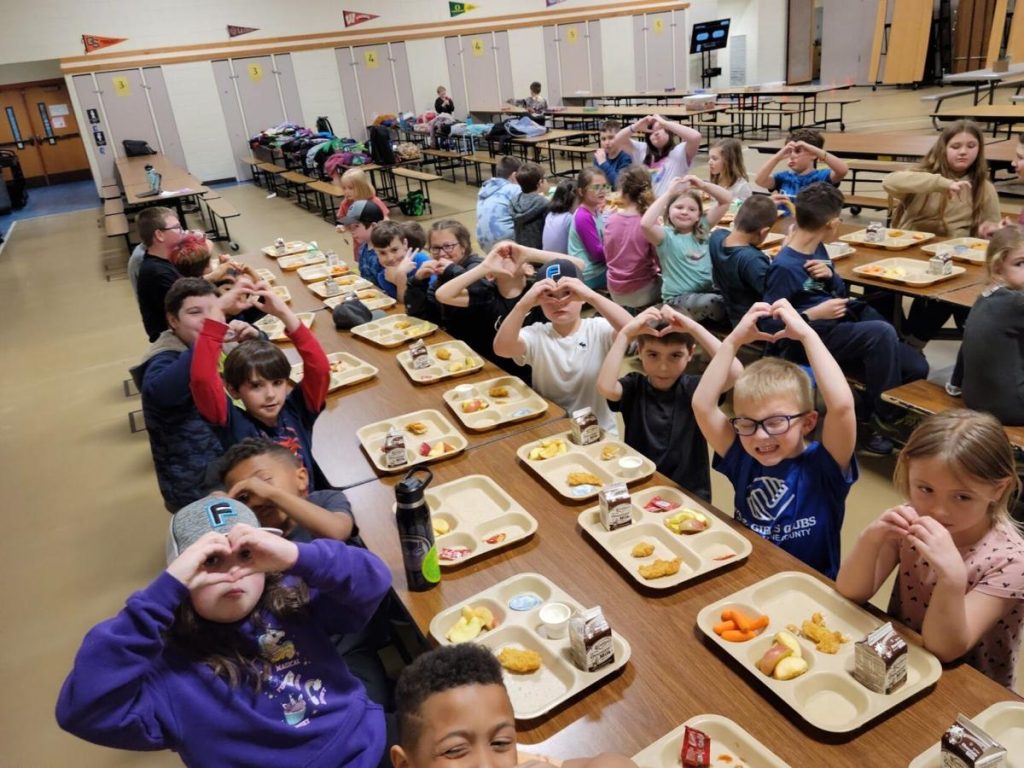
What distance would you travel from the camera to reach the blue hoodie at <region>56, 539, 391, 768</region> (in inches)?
50.7

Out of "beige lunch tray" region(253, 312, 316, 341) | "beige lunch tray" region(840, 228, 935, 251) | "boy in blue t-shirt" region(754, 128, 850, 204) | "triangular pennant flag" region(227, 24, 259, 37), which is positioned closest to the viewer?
"beige lunch tray" region(253, 312, 316, 341)

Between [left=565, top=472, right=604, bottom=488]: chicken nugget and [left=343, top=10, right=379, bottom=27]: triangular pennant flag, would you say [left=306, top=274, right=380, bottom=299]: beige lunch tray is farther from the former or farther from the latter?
[left=343, top=10, right=379, bottom=27]: triangular pennant flag

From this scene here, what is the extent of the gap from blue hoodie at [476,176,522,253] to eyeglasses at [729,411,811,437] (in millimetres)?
4929

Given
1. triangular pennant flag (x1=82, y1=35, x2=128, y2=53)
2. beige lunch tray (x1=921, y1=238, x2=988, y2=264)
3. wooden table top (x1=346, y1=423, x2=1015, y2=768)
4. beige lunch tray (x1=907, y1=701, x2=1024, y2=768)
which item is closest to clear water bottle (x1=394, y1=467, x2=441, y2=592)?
wooden table top (x1=346, y1=423, x2=1015, y2=768)

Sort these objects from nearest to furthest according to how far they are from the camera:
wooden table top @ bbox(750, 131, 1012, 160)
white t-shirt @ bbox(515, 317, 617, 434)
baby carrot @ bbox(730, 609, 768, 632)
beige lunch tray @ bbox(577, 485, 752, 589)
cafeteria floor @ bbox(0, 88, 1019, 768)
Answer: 1. baby carrot @ bbox(730, 609, 768, 632)
2. beige lunch tray @ bbox(577, 485, 752, 589)
3. cafeteria floor @ bbox(0, 88, 1019, 768)
4. white t-shirt @ bbox(515, 317, 617, 434)
5. wooden table top @ bbox(750, 131, 1012, 160)

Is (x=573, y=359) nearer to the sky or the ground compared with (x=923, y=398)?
nearer to the sky

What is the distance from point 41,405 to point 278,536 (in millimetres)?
5474

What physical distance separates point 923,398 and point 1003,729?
2171 millimetres

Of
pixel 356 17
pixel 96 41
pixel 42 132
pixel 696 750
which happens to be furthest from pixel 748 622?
pixel 42 132

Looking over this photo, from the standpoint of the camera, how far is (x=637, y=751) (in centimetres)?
140

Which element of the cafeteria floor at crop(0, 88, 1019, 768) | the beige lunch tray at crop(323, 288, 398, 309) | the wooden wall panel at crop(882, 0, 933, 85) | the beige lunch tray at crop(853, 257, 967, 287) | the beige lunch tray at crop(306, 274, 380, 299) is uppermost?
the wooden wall panel at crop(882, 0, 933, 85)

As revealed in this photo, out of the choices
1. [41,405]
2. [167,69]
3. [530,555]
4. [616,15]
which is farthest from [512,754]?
[616,15]

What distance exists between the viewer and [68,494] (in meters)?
4.44

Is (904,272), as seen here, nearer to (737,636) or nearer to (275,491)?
(737,636)
